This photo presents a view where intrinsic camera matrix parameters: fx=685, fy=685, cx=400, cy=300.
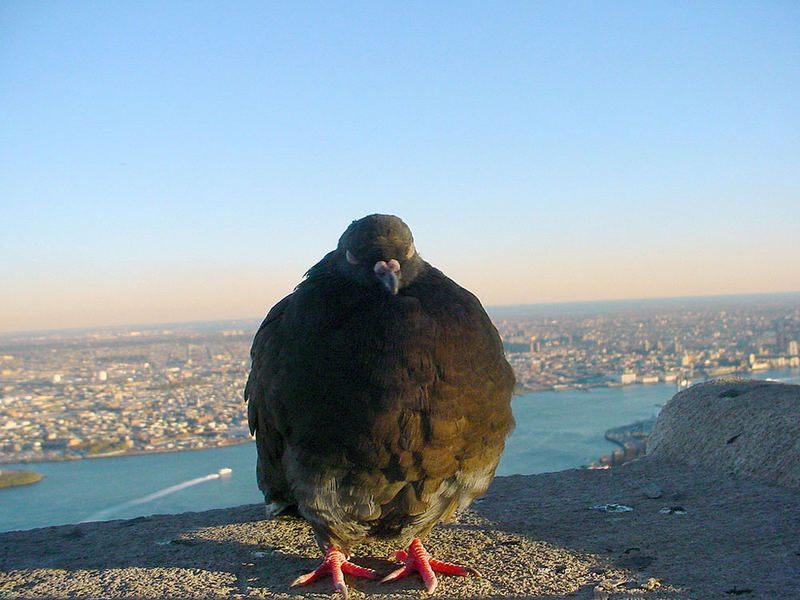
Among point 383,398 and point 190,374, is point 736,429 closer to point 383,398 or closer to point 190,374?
point 383,398

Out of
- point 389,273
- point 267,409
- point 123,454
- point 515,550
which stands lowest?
point 123,454

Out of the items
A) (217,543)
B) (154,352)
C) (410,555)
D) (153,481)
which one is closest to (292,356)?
(410,555)

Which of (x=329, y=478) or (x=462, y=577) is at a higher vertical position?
(x=329, y=478)

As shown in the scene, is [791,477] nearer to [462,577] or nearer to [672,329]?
[462,577]

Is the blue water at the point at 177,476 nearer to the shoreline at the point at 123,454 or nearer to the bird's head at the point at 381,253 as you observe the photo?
the shoreline at the point at 123,454

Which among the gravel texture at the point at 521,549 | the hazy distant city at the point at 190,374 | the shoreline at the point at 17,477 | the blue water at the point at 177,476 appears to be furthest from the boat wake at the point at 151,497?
the gravel texture at the point at 521,549

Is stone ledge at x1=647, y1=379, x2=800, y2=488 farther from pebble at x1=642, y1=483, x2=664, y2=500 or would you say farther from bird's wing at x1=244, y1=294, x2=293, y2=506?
bird's wing at x1=244, y1=294, x2=293, y2=506

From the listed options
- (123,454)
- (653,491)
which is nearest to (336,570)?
(653,491)
